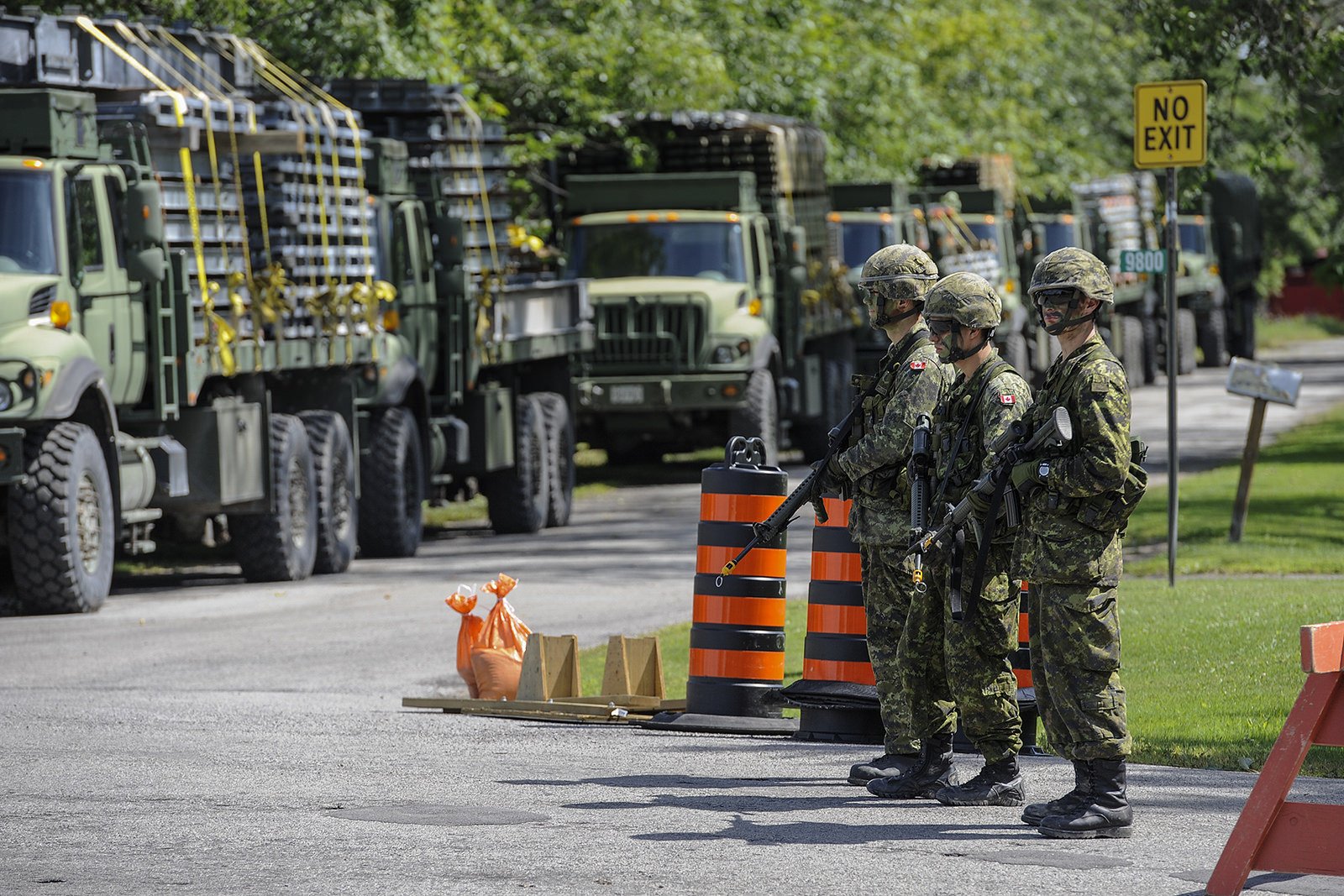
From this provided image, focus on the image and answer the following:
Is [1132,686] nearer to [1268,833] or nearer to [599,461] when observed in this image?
[1268,833]

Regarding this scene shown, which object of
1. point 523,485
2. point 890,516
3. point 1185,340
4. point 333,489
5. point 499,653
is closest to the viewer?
point 890,516

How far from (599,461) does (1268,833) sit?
22.6 m

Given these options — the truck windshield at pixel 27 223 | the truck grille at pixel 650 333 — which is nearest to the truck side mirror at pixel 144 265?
the truck windshield at pixel 27 223

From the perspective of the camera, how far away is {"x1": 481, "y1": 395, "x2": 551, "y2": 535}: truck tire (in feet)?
65.5

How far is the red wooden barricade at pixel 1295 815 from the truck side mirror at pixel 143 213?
30.5ft

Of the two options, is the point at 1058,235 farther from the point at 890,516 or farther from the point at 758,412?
the point at 890,516

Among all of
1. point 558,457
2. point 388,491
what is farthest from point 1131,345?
point 388,491

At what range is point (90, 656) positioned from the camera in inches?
477

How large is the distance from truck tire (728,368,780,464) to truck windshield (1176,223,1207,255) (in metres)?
22.1

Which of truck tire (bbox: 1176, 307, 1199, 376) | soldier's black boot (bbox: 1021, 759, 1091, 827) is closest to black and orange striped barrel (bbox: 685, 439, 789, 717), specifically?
soldier's black boot (bbox: 1021, 759, 1091, 827)

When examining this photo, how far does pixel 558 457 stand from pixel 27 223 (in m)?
7.48

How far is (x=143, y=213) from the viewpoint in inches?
558

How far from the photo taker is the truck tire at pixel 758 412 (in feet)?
75.2

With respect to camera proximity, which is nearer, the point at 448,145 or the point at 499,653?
the point at 499,653
